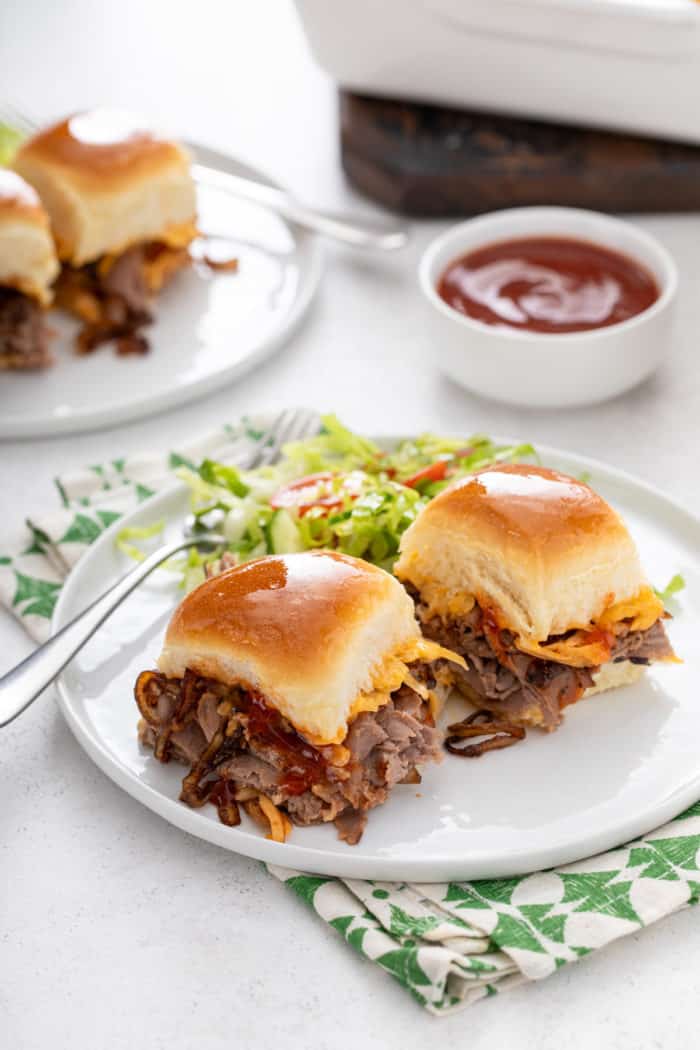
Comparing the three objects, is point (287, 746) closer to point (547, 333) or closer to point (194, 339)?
point (547, 333)

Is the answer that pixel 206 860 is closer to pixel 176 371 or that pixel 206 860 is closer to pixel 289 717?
pixel 289 717

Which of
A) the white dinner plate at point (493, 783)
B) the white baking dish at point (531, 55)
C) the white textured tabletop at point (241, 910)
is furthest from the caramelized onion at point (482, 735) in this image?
the white baking dish at point (531, 55)

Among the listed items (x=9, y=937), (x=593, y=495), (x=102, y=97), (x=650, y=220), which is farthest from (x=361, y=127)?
(x=9, y=937)

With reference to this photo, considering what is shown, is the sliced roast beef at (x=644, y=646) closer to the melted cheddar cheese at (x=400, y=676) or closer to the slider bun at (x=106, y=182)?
the melted cheddar cheese at (x=400, y=676)

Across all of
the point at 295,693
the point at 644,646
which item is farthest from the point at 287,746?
the point at 644,646

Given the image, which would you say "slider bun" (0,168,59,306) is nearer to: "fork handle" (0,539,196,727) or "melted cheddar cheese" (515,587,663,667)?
"fork handle" (0,539,196,727)

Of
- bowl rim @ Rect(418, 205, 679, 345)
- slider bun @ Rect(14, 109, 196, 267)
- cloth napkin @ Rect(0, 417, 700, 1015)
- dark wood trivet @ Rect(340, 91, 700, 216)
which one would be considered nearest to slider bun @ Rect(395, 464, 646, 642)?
cloth napkin @ Rect(0, 417, 700, 1015)
